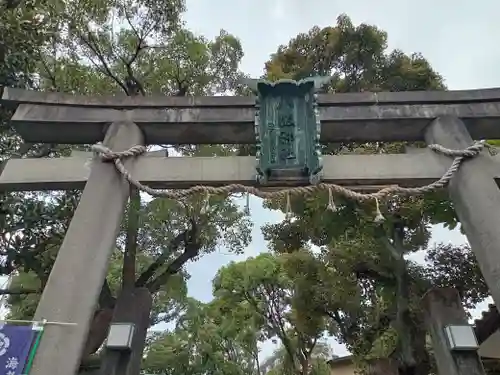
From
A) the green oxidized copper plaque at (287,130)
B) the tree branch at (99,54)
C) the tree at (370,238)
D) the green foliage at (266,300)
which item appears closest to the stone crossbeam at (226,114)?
the green oxidized copper plaque at (287,130)

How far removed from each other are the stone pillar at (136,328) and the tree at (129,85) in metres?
1.70

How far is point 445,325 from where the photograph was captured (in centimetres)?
588

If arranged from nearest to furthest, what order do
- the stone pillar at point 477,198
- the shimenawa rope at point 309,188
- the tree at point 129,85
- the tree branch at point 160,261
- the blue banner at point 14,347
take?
the blue banner at point 14,347, the stone pillar at point 477,198, the shimenawa rope at point 309,188, the tree at point 129,85, the tree branch at point 160,261

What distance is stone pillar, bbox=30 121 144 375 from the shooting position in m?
4.09

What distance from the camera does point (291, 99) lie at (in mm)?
5719

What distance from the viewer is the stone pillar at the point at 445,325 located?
18.3ft

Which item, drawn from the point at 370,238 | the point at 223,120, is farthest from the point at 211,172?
the point at 370,238

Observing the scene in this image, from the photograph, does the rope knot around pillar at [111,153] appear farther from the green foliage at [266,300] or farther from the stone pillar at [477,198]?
the green foliage at [266,300]

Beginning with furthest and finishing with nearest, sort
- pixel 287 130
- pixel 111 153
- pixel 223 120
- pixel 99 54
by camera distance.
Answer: pixel 99 54 < pixel 223 120 < pixel 287 130 < pixel 111 153

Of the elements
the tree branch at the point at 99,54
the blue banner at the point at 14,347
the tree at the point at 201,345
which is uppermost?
the tree branch at the point at 99,54

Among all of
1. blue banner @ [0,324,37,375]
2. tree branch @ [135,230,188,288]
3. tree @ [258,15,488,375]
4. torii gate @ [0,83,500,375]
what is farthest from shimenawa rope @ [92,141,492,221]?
tree branch @ [135,230,188,288]

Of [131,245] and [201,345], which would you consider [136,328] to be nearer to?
[131,245]

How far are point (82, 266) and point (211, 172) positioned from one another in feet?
5.56

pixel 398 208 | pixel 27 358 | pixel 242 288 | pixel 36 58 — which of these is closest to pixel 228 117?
pixel 27 358
